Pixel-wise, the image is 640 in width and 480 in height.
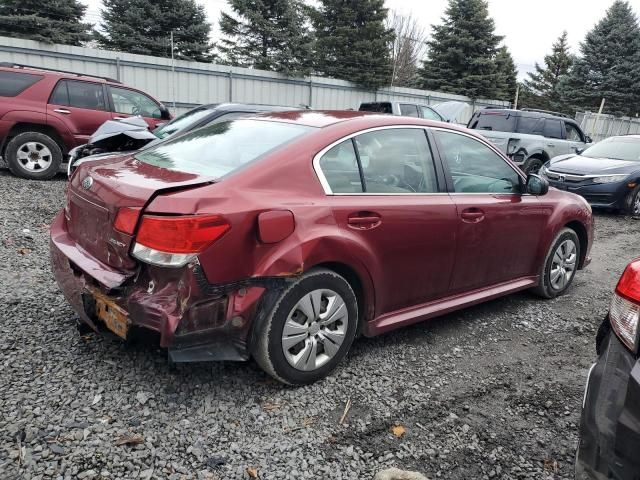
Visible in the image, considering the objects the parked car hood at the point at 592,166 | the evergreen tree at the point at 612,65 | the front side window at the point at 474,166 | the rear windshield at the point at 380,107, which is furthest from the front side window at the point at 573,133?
the evergreen tree at the point at 612,65

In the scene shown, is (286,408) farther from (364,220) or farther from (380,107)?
(380,107)

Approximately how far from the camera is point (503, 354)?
3.70 m

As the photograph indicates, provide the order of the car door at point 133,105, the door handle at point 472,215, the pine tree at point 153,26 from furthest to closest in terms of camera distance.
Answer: the pine tree at point 153,26, the car door at point 133,105, the door handle at point 472,215

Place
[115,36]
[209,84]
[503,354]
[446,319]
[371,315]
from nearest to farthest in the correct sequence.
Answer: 1. [371,315]
2. [503,354]
3. [446,319]
4. [209,84]
5. [115,36]

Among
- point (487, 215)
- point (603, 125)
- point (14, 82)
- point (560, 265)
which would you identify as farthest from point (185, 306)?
point (603, 125)

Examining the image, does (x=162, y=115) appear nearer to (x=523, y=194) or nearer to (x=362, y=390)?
(x=523, y=194)

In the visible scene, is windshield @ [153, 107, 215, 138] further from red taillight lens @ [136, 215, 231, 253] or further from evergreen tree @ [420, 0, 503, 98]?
evergreen tree @ [420, 0, 503, 98]

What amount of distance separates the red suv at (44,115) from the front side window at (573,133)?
33.7ft

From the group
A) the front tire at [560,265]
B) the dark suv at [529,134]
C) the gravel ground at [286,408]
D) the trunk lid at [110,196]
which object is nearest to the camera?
the gravel ground at [286,408]

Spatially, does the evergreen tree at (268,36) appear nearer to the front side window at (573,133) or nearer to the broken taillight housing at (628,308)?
the front side window at (573,133)

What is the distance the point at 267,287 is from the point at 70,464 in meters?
1.19

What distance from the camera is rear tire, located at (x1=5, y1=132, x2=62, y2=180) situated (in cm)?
788

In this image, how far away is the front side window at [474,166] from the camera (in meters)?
3.73

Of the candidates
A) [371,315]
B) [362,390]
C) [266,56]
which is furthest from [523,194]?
[266,56]
